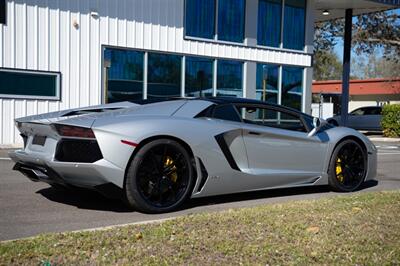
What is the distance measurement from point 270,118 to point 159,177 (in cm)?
204

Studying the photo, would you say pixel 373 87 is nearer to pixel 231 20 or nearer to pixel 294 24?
pixel 294 24

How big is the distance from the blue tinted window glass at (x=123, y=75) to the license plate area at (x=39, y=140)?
842cm

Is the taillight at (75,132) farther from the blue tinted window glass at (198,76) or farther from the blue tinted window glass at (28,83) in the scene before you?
the blue tinted window glass at (198,76)

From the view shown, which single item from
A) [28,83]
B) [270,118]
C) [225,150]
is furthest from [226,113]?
[28,83]

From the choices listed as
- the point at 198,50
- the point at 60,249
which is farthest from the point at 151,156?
the point at 198,50

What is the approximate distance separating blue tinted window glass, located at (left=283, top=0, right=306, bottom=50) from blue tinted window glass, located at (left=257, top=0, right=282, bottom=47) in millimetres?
332

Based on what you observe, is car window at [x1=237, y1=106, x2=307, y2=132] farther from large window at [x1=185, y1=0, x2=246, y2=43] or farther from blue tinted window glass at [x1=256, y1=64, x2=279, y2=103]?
blue tinted window glass at [x1=256, y1=64, x2=279, y2=103]

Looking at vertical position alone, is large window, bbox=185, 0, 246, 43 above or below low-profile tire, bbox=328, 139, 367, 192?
above

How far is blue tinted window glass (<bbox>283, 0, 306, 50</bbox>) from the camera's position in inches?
720

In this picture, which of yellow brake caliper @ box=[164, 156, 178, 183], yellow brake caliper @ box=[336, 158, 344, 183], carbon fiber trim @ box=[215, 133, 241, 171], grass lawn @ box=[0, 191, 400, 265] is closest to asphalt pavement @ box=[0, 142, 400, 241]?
yellow brake caliper @ box=[336, 158, 344, 183]

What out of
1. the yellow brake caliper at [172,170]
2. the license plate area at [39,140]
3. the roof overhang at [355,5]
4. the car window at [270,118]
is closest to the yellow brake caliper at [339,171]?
the car window at [270,118]

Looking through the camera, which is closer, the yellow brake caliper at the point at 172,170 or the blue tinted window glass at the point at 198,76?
the yellow brake caliper at the point at 172,170

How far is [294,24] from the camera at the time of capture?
61.0ft

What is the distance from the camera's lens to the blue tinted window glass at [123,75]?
1420cm
